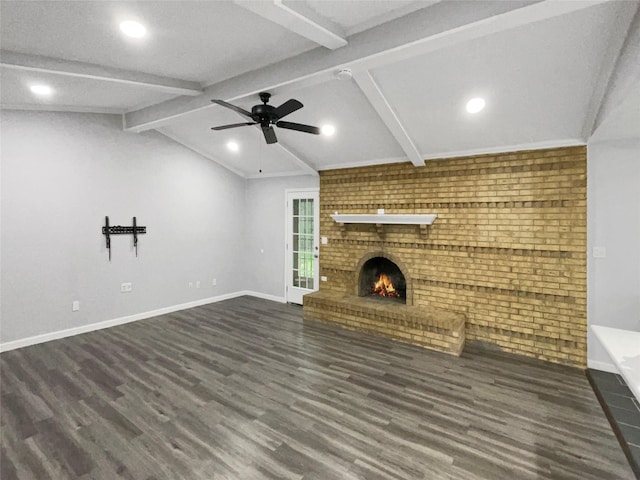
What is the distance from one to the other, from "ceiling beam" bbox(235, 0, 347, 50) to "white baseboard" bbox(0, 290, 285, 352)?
478 cm

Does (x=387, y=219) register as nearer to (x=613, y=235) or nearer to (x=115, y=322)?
(x=613, y=235)

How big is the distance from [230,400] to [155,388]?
2.65 ft

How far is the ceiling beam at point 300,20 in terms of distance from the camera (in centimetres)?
200

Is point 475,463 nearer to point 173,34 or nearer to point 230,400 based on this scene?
point 230,400

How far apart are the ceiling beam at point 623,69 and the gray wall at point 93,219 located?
19.0 ft

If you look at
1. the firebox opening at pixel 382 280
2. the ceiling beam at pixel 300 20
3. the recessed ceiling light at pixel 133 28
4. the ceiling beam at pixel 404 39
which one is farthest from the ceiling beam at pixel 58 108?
the firebox opening at pixel 382 280

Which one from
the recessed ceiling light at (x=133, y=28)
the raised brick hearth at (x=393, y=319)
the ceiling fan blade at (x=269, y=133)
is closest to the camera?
the recessed ceiling light at (x=133, y=28)

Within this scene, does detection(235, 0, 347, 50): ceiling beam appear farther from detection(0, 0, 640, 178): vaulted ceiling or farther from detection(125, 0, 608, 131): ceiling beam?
detection(125, 0, 608, 131): ceiling beam

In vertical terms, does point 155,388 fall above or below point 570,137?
below

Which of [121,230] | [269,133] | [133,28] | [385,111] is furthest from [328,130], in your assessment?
[121,230]

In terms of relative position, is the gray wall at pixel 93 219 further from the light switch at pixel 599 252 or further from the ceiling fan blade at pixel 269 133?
the light switch at pixel 599 252

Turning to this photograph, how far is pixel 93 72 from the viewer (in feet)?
10.2

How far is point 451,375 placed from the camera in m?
3.45

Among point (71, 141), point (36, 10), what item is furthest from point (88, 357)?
point (36, 10)
